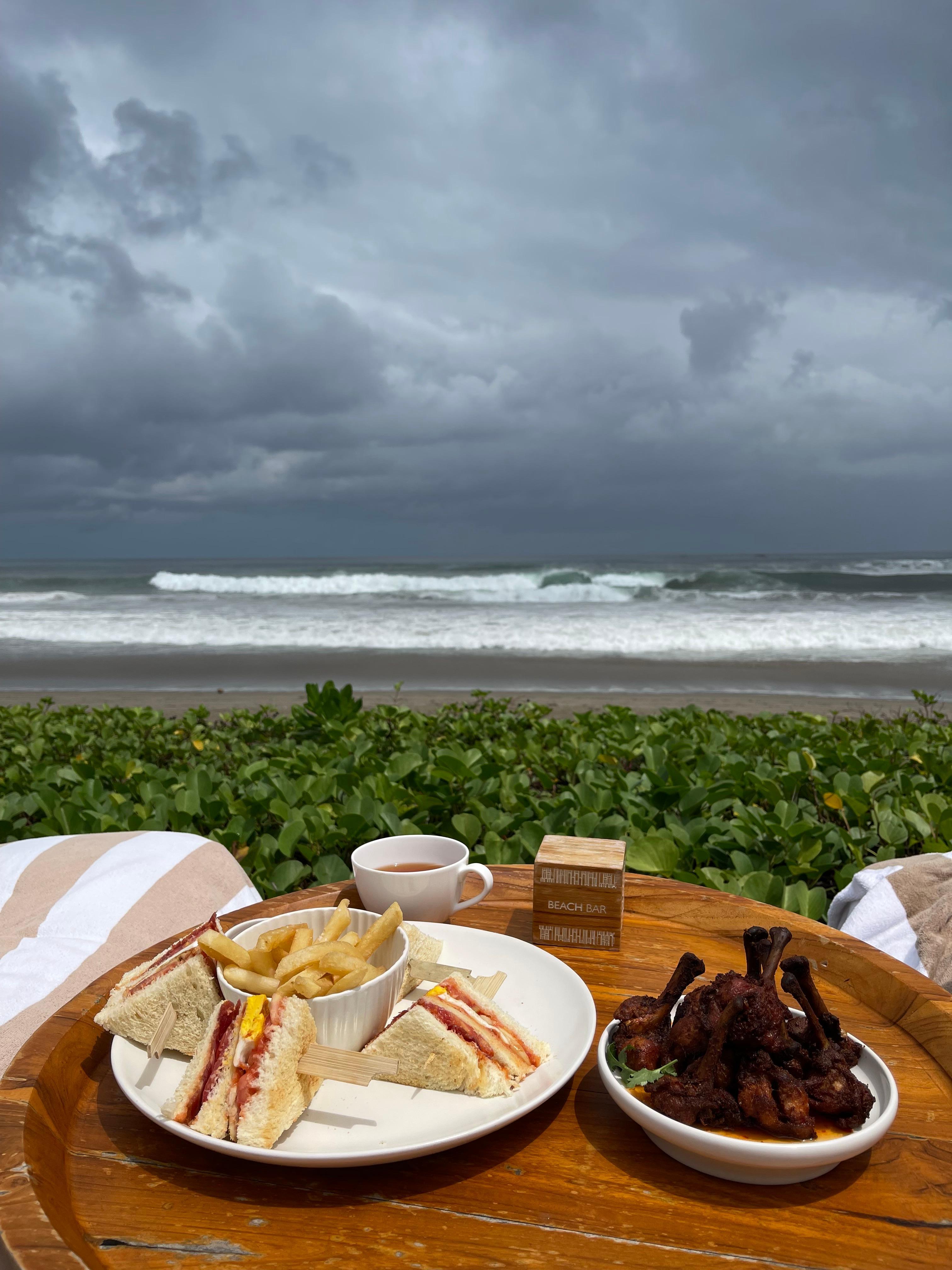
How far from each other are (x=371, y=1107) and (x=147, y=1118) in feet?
1.07

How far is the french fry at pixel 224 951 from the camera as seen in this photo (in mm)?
1203

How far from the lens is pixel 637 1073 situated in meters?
1.11

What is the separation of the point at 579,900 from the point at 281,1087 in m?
0.78

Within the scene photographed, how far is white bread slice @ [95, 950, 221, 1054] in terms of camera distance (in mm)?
1243

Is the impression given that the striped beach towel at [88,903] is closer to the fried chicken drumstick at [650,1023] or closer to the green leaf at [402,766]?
the green leaf at [402,766]

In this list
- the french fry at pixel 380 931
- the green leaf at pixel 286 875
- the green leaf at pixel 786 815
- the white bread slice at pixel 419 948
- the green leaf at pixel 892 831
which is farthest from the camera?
the green leaf at pixel 892 831

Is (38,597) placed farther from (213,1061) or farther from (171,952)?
(213,1061)

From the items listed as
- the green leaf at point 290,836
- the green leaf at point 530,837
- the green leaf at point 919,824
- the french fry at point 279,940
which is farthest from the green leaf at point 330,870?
the green leaf at point 919,824

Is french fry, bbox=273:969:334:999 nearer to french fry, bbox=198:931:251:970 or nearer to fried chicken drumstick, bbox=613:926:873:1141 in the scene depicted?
french fry, bbox=198:931:251:970

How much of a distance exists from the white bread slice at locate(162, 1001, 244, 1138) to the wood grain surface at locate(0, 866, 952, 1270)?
0.07 metres

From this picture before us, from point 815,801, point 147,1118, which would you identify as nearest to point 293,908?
point 147,1118

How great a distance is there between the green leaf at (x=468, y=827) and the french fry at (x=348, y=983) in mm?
1651

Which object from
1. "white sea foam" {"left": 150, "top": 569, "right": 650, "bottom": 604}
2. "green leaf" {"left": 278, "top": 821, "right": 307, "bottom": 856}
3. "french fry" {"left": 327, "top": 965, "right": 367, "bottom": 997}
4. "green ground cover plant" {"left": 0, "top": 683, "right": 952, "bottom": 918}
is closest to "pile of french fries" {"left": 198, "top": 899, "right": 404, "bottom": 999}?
"french fry" {"left": 327, "top": 965, "right": 367, "bottom": 997}

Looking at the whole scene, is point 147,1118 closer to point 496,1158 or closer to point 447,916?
point 496,1158
